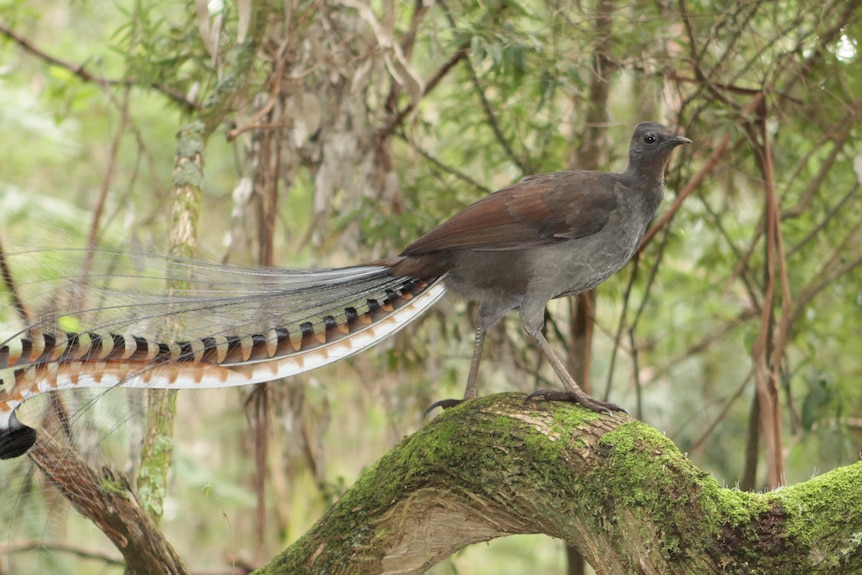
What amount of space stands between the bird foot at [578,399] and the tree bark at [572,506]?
0.20 feet

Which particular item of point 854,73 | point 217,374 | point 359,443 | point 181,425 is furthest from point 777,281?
point 181,425

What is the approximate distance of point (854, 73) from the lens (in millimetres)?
3834

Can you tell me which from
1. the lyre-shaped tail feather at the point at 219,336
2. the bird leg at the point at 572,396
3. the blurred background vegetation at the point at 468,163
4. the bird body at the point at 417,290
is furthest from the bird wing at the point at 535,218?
the blurred background vegetation at the point at 468,163

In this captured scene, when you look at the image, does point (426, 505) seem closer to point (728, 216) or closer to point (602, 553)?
point (602, 553)

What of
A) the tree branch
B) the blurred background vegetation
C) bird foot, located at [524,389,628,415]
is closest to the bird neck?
the blurred background vegetation

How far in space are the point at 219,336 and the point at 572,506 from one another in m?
1.00

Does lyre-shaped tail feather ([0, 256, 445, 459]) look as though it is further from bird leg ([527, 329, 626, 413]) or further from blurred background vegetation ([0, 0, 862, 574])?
bird leg ([527, 329, 626, 413])

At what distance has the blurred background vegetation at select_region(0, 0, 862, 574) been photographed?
325 centimetres

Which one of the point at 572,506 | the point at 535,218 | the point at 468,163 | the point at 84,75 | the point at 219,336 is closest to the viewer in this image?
the point at 572,506

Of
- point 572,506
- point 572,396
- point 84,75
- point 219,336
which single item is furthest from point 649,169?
point 84,75

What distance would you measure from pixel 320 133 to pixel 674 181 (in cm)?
165

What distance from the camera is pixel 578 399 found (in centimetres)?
240

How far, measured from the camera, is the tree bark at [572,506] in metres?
1.79

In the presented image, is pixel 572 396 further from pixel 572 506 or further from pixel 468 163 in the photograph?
pixel 468 163
